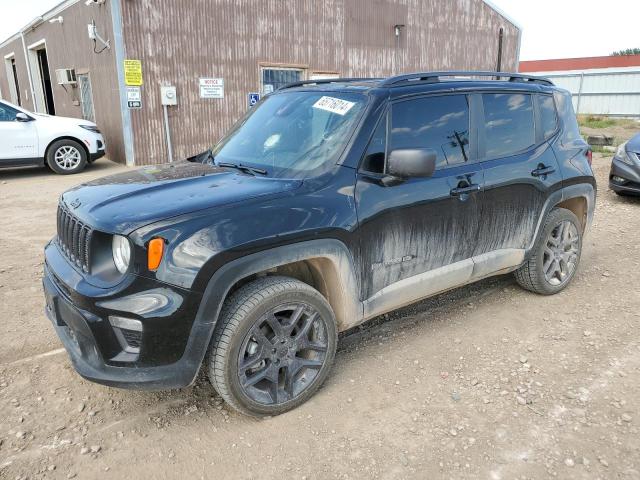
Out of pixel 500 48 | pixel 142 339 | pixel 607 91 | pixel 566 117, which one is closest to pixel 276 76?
pixel 500 48

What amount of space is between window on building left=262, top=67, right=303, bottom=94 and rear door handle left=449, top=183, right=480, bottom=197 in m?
10.7

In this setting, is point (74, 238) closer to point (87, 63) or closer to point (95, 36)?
point (95, 36)

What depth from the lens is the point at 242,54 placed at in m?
13.0

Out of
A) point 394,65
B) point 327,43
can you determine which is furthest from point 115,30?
point 394,65

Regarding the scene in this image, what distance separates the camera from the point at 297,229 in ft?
9.12

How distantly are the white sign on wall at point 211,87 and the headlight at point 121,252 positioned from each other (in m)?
10.8

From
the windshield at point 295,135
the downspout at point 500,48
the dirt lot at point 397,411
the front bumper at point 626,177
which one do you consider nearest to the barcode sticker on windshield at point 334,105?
the windshield at point 295,135

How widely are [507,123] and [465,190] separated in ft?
2.73

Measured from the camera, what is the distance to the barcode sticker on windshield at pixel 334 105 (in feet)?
10.9

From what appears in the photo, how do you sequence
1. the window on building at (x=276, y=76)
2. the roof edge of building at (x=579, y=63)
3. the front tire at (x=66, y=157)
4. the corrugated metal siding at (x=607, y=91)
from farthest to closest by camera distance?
the roof edge of building at (x=579, y=63)
the corrugated metal siding at (x=607, y=91)
the window on building at (x=276, y=76)
the front tire at (x=66, y=157)

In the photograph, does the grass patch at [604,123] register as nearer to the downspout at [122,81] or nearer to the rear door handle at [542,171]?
the downspout at [122,81]

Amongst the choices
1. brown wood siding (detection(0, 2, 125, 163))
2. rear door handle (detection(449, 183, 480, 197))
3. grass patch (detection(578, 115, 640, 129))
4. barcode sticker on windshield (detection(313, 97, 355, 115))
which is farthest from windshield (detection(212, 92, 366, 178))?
grass patch (detection(578, 115, 640, 129))

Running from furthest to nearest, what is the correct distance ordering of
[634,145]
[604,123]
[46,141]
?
[604,123] < [46,141] < [634,145]

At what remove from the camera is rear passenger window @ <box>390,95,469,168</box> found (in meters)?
3.32
